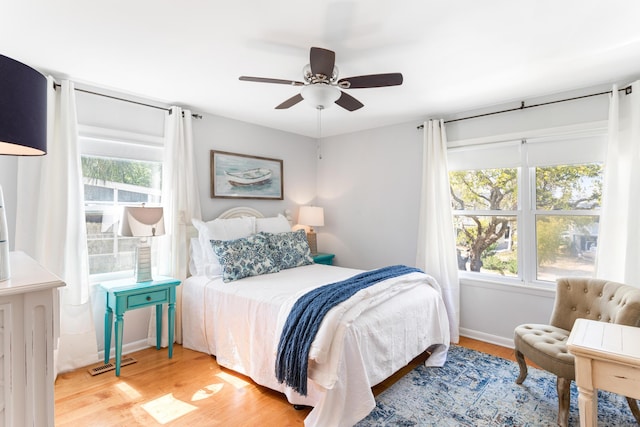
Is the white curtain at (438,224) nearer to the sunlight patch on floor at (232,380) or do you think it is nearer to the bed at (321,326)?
the bed at (321,326)

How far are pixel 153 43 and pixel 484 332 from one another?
391 centimetres

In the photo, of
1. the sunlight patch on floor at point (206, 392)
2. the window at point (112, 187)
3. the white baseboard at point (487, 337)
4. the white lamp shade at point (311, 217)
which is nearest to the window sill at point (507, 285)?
the white baseboard at point (487, 337)

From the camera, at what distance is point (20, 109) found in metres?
0.97

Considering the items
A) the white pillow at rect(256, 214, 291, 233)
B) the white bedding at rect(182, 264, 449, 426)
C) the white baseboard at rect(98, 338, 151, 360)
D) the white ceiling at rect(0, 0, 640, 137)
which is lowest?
the white baseboard at rect(98, 338, 151, 360)

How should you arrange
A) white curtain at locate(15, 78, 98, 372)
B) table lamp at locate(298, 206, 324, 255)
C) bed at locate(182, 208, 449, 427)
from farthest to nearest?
1. table lamp at locate(298, 206, 324, 255)
2. white curtain at locate(15, 78, 98, 372)
3. bed at locate(182, 208, 449, 427)

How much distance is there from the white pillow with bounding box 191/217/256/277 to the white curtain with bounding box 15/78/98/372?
942 millimetres

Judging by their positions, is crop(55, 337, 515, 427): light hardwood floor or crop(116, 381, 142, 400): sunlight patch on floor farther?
crop(116, 381, 142, 400): sunlight patch on floor

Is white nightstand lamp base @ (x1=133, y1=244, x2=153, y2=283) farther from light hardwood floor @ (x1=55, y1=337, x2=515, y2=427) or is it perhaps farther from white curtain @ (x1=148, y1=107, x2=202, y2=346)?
light hardwood floor @ (x1=55, y1=337, x2=515, y2=427)

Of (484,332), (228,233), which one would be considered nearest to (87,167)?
(228,233)

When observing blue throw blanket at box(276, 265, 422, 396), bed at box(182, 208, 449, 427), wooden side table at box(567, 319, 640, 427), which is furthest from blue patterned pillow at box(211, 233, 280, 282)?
wooden side table at box(567, 319, 640, 427)

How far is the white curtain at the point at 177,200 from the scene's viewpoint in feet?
10.8

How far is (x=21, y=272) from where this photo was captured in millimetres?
1212

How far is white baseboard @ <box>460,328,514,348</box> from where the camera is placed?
3361 mm

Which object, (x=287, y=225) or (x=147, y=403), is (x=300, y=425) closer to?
(x=147, y=403)
